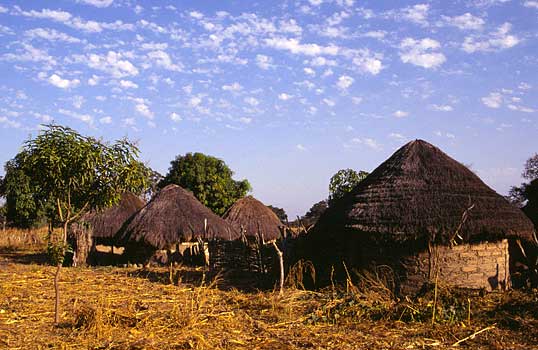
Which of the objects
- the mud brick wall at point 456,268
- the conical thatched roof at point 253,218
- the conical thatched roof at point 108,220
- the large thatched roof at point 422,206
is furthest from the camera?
the conical thatched roof at point 253,218

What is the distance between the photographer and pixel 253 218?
22.6 m

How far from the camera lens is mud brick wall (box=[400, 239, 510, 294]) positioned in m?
11.1

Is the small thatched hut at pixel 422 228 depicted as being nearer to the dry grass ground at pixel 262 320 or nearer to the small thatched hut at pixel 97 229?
the dry grass ground at pixel 262 320

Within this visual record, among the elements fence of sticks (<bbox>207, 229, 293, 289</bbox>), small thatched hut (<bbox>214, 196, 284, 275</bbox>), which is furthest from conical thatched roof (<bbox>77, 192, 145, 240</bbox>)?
fence of sticks (<bbox>207, 229, 293, 289</bbox>)

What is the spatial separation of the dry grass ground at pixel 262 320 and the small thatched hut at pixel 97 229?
6744 millimetres

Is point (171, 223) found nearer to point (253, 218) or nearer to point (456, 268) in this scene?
point (253, 218)

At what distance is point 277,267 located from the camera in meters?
13.8

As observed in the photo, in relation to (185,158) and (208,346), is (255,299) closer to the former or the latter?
(208,346)

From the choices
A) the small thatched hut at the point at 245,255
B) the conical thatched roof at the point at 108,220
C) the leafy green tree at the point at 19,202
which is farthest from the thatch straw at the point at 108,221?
the leafy green tree at the point at 19,202

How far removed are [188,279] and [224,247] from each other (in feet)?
7.40

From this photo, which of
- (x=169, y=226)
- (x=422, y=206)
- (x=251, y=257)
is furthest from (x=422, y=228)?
(x=169, y=226)

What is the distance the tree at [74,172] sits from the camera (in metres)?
8.48

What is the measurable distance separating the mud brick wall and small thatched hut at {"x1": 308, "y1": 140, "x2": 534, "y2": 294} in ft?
0.07

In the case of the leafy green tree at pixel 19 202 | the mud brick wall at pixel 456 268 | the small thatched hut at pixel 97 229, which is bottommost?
the mud brick wall at pixel 456 268
